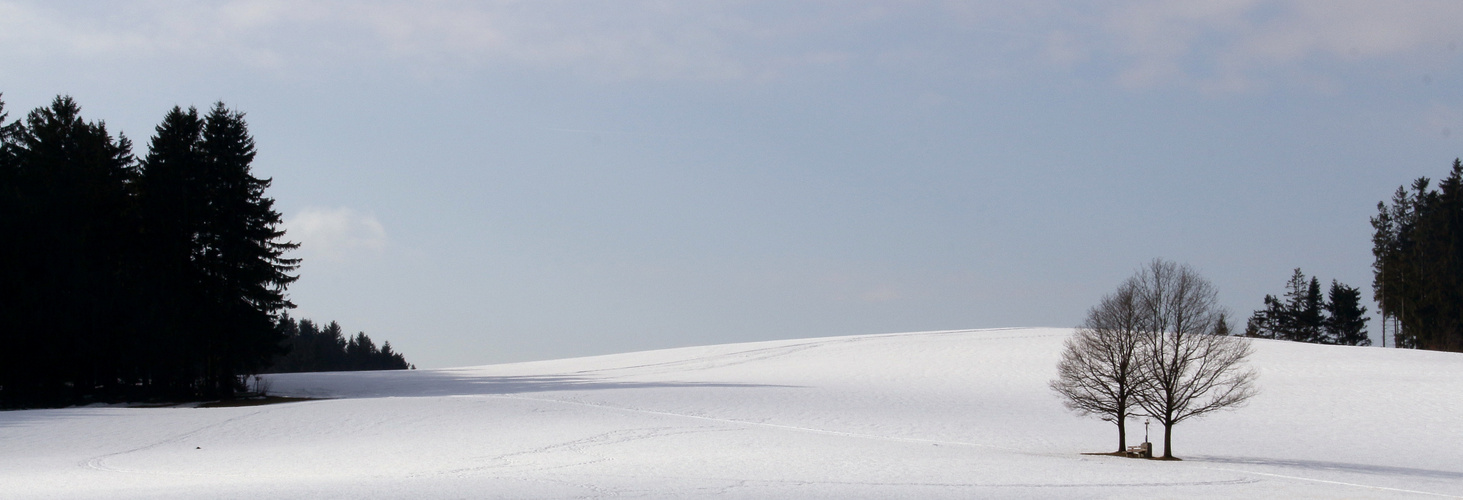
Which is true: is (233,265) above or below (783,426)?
above

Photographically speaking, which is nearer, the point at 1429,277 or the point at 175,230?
the point at 175,230

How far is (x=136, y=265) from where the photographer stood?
41.1m

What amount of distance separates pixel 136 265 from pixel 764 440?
2995 centimetres

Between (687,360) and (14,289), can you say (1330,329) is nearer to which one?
(687,360)

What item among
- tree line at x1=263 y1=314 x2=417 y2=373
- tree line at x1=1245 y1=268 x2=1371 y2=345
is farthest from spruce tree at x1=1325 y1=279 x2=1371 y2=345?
tree line at x1=263 y1=314 x2=417 y2=373

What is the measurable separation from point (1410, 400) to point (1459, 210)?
3924cm

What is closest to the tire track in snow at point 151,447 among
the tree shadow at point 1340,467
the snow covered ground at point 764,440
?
the snow covered ground at point 764,440

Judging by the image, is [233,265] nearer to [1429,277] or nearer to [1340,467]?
[1340,467]

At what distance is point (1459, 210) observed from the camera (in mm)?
65375

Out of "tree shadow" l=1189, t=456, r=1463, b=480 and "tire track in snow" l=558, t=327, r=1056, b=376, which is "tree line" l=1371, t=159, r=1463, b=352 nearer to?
"tire track in snow" l=558, t=327, r=1056, b=376

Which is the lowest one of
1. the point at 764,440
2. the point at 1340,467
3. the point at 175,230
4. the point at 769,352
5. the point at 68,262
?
the point at 1340,467

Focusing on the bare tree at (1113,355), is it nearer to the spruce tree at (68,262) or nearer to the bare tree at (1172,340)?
the bare tree at (1172,340)

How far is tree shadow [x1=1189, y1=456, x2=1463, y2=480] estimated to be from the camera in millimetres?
22031

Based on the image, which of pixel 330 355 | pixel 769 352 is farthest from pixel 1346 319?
pixel 330 355
